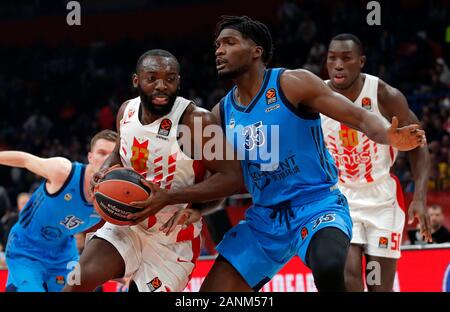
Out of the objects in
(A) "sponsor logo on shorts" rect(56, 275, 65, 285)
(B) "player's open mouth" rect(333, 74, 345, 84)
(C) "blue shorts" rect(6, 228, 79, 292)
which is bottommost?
(A) "sponsor logo on shorts" rect(56, 275, 65, 285)

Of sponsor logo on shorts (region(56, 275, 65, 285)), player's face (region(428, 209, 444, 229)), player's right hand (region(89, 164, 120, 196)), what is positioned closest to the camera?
player's right hand (region(89, 164, 120, 196))

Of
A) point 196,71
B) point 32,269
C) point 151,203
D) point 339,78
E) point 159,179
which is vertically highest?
point 196,71

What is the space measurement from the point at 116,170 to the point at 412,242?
14.7 feet

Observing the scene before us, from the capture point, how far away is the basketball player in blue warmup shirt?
436 centimetres

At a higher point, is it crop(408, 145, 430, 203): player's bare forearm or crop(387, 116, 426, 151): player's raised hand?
crop(387, 116, 426, 151): player's raised hand

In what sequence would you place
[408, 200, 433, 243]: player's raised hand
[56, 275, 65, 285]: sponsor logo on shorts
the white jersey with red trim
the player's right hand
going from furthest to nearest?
[56, 275, 65, 285]: sponsor logo on shorts → [408, 200, 433, 243]: player's raised hand → the white jersey with red trim → the player's right hand

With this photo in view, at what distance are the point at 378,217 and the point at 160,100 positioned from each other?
7.01ft

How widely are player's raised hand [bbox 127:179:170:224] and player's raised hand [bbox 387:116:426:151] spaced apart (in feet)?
4.40

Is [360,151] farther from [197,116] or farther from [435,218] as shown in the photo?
[435,218]

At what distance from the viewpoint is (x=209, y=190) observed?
176 inches

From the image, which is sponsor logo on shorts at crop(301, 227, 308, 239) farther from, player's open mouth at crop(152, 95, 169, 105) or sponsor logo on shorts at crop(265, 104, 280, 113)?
player's open mouth at crop(152, 95, 169, 105)

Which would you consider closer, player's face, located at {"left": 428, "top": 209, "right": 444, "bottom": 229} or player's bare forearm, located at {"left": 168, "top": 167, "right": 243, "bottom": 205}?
player's bare forearm, located at {"left": 168, "top": 167, "right": 243, "bottom": 205}

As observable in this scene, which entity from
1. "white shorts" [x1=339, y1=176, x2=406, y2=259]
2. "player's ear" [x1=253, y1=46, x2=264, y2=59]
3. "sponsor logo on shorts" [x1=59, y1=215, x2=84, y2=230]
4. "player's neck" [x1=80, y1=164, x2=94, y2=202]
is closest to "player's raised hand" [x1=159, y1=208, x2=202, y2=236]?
"player's ear" [x1=253, y1=46, x2=264, y2=59]

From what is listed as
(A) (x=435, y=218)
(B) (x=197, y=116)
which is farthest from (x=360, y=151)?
(A) (x=435, y=218)
